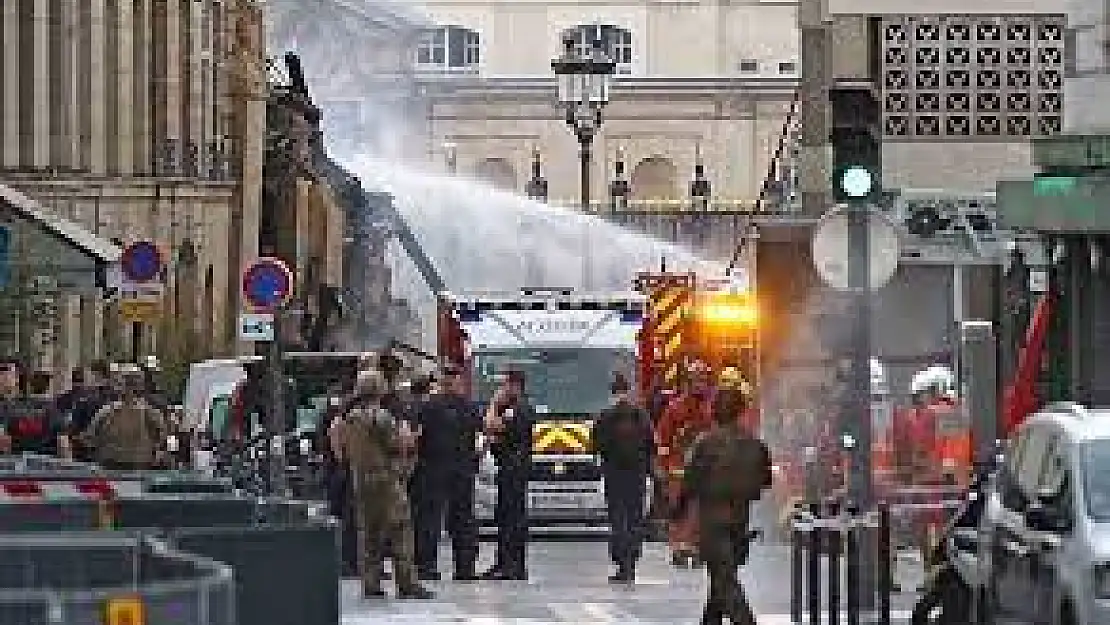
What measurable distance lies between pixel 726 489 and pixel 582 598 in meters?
6.57

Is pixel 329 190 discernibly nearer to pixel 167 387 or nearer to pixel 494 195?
pixel 494 195

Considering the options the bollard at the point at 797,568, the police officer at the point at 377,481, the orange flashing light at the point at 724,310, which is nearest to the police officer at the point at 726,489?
the bollard at the point at 797,568

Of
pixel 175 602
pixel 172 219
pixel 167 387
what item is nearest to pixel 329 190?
pixel 172 219

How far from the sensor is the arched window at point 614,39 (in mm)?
117938

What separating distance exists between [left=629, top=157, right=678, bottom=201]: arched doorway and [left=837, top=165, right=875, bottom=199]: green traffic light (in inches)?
3645

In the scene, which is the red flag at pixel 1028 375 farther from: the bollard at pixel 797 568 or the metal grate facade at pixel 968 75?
the metal grate facade at pixel 968 75

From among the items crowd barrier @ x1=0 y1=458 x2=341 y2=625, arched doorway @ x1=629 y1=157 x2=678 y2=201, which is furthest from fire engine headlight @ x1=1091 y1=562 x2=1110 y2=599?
arched doorway @ x1=629 y1=157 x2=678 y2=201

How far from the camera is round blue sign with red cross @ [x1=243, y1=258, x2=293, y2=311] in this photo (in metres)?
37.6

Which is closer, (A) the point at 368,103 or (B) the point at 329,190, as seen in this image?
(B) the point at 329,190

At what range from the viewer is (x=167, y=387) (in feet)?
172

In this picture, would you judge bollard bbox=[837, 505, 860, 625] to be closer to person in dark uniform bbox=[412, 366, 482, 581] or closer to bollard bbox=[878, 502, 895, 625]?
bollard bbox=[878, 502, 895, 625]

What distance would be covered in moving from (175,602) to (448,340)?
29.3 m

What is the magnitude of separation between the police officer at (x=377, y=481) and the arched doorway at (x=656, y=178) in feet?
288

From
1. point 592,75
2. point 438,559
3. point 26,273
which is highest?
point 592,75
